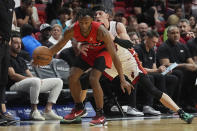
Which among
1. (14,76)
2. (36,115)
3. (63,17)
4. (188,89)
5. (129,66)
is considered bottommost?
(188,89)

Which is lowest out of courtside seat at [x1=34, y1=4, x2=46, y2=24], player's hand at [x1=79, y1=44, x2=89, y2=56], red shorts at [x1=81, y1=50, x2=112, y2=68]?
red shorts at [x1=81, y1=50, x2=112, y2=68]

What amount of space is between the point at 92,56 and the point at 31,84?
1414mm

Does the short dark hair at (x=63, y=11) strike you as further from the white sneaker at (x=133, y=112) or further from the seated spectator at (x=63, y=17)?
the white sneaker at (x=133, y=112)

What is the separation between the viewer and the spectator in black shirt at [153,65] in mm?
8672

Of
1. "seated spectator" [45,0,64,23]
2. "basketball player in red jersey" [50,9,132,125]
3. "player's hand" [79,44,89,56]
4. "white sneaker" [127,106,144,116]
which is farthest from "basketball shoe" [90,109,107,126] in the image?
"seated spectator" [45,0,64,23]

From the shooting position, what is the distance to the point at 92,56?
250 inches

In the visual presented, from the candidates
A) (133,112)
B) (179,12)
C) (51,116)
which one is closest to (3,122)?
(51,116)

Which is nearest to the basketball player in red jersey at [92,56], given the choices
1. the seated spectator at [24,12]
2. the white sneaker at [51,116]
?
the white sneaker at [51,116]

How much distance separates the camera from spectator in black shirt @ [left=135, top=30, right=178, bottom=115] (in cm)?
867

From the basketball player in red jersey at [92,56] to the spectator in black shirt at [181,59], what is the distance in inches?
116

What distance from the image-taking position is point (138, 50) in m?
8.80

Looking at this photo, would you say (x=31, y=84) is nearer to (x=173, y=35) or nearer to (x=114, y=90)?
(x=114, y=90)

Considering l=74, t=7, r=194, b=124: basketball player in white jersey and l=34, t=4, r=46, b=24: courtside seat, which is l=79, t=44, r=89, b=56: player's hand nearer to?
l=74, t=7, r=194, b=124: basketball player in white jersey

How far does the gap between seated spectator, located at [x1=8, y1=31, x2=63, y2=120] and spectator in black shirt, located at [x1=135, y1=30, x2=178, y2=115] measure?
1.84 meters
